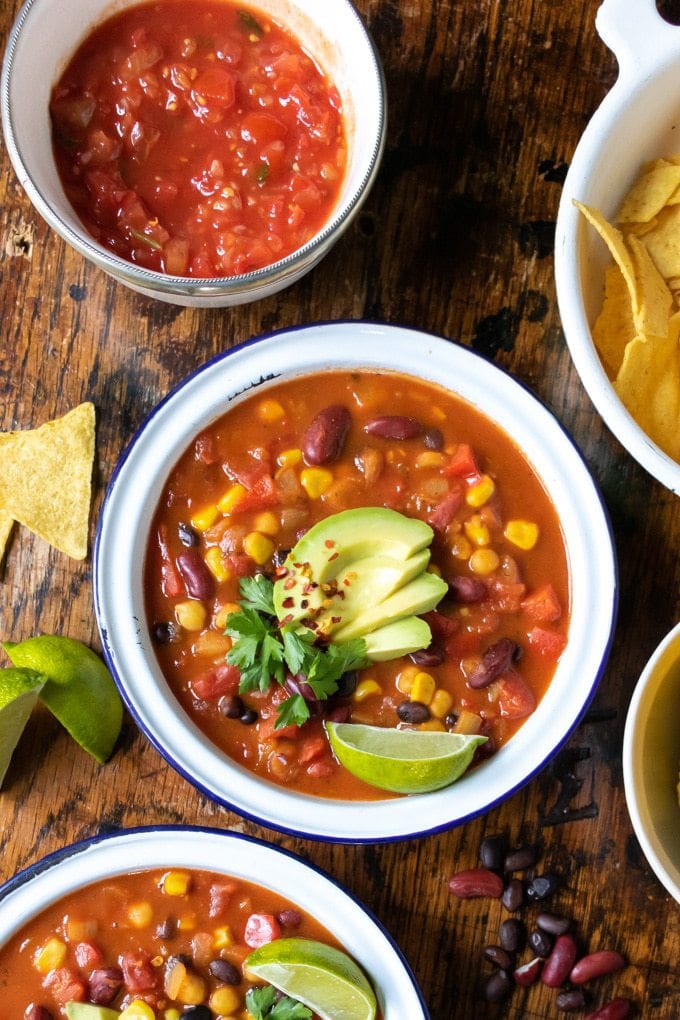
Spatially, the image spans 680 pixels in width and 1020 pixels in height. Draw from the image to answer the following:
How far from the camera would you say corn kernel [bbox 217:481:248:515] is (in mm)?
2914

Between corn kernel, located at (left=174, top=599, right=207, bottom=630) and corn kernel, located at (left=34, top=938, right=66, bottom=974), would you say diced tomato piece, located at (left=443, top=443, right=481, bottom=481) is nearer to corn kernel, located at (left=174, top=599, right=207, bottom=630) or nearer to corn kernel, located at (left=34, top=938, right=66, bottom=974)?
corn kernel, located at (left=174, top=599, right=207, bottom=630)

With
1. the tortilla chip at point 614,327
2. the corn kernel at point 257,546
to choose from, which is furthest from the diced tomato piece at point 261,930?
the tortilla chip at point 614,327

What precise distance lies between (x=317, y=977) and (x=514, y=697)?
3.08 ft

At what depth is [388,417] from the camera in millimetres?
2922

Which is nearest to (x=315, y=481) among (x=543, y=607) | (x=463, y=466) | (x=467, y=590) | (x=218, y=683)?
(x=463, y=466)

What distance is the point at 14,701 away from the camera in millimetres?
2795

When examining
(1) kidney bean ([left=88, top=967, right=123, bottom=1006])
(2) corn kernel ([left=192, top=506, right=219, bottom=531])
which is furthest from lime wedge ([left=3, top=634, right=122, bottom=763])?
(1) kidney bean ([left=88, top=967, right=123, bottom=1006])

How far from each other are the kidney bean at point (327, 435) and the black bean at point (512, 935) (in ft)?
4.86

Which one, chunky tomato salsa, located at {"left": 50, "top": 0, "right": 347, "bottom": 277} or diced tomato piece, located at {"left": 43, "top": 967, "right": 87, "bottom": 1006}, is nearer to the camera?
chunky tomato salsa, located at {"left": 50, "top": 0, "right": 347, "bottom": 277}

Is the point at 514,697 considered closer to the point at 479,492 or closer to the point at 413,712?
the point at 413,712

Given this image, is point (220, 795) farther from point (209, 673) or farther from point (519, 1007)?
point (519, 1007)

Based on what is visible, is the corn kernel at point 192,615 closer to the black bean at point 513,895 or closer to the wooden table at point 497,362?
the wooden table at point 497,362

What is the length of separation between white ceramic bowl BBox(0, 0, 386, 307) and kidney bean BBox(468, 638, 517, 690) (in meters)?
1.17

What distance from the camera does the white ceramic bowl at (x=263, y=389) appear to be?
9.34ft
